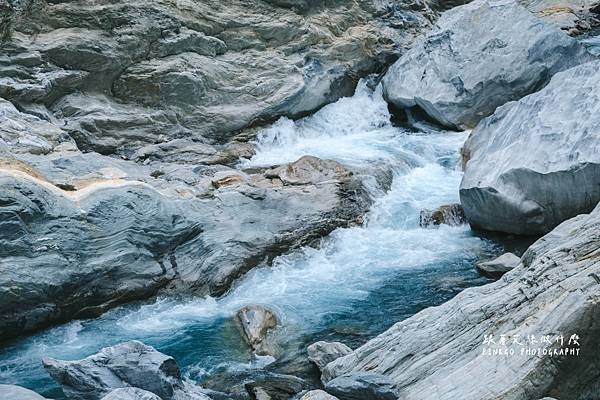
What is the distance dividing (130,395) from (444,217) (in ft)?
24.4

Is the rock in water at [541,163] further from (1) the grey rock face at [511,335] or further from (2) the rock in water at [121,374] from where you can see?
(2) the rock in water at [121,374]

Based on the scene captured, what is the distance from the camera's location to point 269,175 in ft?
43.3

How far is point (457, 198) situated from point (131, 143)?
677 cm

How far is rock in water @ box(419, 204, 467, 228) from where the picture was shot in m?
12.4

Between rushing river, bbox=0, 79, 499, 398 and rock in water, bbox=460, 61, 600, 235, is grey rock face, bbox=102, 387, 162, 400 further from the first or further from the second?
rock in water, bbox=460, 61, 600, 235

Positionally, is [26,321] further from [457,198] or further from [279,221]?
[457,198]

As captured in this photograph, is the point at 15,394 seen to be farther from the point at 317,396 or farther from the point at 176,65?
the point at 176,65

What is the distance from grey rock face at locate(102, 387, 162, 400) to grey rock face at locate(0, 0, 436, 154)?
8.60 meters

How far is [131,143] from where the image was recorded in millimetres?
14664

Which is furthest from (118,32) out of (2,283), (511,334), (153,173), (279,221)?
(511,334)

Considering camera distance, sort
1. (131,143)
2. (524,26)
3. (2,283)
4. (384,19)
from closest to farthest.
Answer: (2,283)
(131,143)
(524,26)
(384,19)

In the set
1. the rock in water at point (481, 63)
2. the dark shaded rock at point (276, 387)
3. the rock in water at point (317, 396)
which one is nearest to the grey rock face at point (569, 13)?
the rock in water at point (481, 63)

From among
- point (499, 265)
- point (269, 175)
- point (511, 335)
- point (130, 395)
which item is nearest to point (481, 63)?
point (269, 175)

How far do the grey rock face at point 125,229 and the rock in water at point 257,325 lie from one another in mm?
1133
